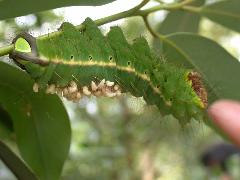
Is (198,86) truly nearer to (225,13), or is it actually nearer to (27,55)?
(225,13)

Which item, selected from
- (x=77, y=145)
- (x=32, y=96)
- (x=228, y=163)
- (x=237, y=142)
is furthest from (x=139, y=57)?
(x=228, y=163)

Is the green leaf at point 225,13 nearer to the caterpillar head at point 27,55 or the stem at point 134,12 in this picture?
the stem at point 134,12

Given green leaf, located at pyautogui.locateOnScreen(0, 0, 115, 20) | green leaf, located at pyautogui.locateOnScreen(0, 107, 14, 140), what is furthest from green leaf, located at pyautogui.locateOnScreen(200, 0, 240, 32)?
green leaf, located at pyautogui.locateOnScreen(0, 107, 14, 140)

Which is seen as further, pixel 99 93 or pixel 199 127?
pixel 199 127

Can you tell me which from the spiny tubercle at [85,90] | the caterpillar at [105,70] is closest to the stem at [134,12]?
the caterpillar at [105,70]

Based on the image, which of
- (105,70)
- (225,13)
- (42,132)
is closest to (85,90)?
(105,70)

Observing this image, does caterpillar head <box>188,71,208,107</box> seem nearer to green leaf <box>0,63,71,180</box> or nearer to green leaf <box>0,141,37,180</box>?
green leaf <box>0,63,71,180</box>

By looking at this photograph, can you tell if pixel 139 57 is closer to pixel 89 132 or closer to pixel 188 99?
pixel 188 99
